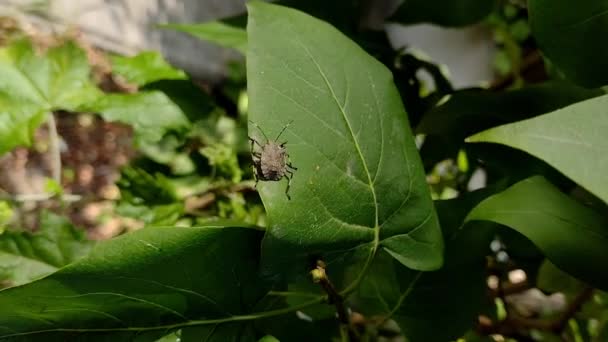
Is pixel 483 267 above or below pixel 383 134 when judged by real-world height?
below

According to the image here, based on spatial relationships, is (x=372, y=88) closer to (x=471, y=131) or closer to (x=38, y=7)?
(x=471, y=131)

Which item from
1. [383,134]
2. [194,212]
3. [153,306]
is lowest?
[194,212]

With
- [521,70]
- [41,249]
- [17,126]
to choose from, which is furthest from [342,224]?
[521,70]

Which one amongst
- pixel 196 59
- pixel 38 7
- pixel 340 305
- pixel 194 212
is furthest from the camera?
pixel 196 59

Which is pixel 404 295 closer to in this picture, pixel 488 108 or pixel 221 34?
pixel 488 108

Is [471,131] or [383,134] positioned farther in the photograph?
[471,131]

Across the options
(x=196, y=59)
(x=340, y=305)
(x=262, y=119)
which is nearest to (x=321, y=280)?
(x=340, y=305)

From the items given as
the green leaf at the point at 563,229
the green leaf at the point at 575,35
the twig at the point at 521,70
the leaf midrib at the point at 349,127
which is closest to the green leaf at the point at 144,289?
the leaf midrib at the point at 349,127
